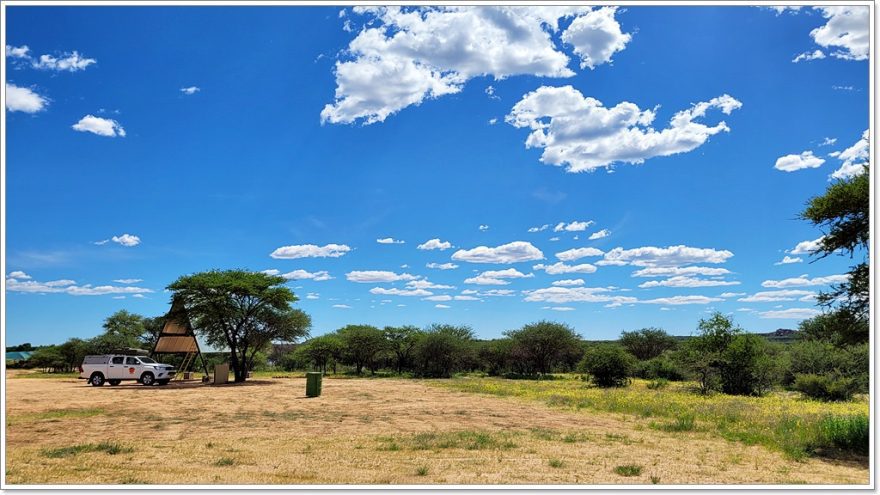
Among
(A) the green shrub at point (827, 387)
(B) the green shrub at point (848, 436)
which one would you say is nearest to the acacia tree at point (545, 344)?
(A) the green shrub at point (827, 387)

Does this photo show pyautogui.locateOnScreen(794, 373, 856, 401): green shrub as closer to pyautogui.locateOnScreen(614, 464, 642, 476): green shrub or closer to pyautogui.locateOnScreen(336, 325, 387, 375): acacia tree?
pyautogui.locateOnScreen(614, 464, 642, 476): green shrub

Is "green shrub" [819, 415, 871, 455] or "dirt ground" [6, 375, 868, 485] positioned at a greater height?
"green shrub" [819, 415, 871, 455]

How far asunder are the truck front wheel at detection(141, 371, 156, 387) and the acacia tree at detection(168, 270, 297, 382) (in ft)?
18.6

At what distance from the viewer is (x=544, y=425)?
15617mm

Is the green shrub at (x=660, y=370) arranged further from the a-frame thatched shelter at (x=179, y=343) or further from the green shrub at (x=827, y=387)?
the a-frame thatched shelter at (x=179, y=343)

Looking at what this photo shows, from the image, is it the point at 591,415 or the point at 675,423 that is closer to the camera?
the point at 675,423

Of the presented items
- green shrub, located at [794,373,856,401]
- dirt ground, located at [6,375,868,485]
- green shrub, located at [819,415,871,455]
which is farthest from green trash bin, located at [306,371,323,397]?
green shrub, located at [794,373,856,401]

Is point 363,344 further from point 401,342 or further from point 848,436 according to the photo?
point 848,436

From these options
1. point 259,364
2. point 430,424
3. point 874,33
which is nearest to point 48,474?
point 430,424

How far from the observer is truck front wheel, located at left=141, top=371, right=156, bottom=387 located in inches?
1312

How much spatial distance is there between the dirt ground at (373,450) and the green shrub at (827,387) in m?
16.1

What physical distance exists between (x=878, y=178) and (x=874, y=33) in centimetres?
218

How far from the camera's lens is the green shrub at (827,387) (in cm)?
2680

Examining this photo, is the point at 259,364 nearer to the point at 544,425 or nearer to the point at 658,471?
the point at 544,425
